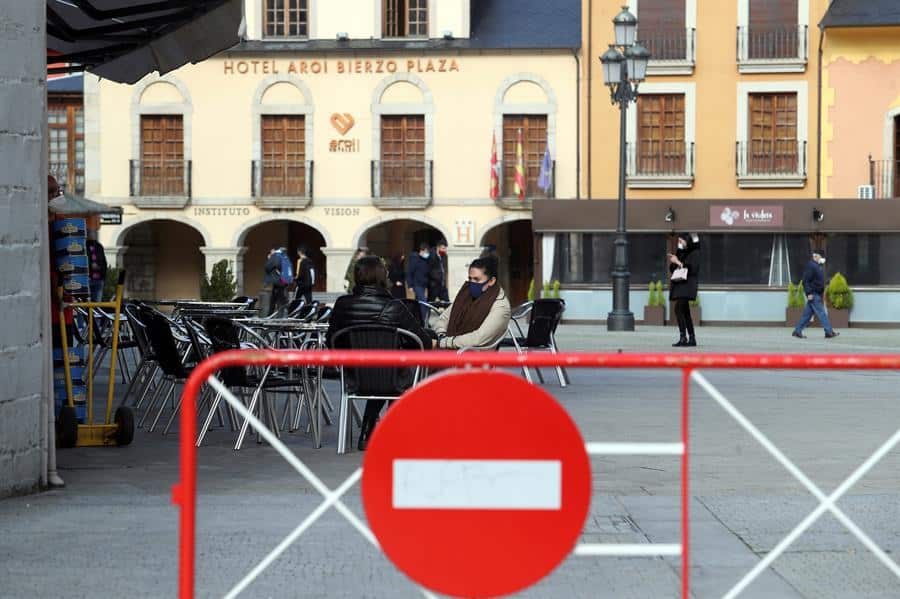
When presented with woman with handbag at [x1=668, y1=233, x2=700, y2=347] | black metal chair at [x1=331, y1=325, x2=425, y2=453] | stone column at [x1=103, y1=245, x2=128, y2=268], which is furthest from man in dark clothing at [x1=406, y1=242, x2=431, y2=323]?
black metal chair at [x1=331, y1=325, x2=425, y2=453]

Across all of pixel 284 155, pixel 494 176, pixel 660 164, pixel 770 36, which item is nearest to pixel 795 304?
pixel 660 164

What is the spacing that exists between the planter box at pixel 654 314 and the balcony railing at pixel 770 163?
513cm

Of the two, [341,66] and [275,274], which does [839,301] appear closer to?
[275,274]

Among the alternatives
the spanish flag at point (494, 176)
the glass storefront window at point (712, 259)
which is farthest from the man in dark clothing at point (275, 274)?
the spanish flag at point (494, 176)

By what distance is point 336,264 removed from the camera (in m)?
37.7

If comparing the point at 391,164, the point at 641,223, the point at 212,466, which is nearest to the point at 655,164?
the point at 641,223

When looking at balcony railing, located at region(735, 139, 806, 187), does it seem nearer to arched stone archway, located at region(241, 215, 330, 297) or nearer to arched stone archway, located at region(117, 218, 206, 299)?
arched stone archway, located at region(241, 215, 330, 297)

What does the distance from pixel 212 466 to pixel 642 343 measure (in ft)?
48.9

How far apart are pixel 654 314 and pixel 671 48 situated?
A: 7.21 metres

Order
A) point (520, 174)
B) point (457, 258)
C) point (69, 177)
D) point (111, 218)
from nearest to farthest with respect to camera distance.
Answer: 1. point (111, 218)
2. point (520, 174)
3. point (457, 258)
4. point (69, 177)

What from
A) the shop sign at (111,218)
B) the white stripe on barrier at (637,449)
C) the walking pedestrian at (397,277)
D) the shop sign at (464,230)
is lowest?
the walking pedestrian at (397,277)

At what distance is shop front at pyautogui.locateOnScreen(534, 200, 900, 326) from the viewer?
110 ft

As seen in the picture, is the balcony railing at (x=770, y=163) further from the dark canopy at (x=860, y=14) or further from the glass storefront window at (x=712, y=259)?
the dark canopy at (x=860, y=14)

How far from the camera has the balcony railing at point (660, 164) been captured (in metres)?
36.0
